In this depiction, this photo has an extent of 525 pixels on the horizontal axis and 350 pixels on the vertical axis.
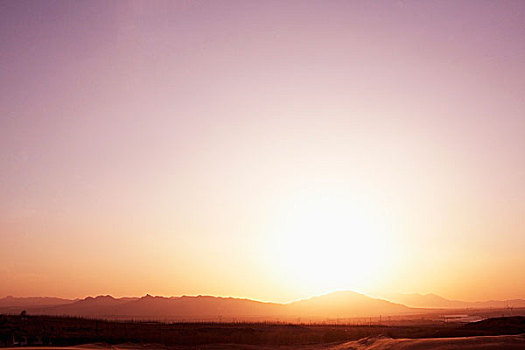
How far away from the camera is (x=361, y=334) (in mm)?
50844

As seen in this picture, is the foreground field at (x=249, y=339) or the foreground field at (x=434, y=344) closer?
the foreground field at (x=434, y=344)

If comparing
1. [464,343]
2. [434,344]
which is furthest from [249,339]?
[464,343]

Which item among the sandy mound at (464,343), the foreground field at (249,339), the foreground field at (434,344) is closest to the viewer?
the sandy mound at (464,343)

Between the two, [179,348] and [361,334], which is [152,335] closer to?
[179,348]

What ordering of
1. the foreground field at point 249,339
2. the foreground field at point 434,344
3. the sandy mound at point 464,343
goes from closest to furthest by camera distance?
the sandy mound at point 464,343 → the foreground field at point 434,344 → the foreground field at point 249,339

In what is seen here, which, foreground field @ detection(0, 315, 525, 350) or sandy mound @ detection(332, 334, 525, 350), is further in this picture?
foreground field @ detection(0, 315, 525, 350)

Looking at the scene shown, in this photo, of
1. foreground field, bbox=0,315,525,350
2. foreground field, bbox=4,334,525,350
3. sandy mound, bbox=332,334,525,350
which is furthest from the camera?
foreground field, bbox=0,315,525,350

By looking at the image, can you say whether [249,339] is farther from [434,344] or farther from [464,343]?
[464,343]

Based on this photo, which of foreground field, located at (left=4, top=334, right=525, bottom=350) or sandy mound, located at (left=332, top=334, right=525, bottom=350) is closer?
sandy mound, located at (left=332, top=334, right=525, bottom=350)

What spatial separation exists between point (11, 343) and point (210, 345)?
13353mm

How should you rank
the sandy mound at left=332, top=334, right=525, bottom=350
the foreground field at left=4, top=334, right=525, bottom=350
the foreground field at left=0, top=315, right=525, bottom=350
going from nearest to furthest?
the sandy mound at left=332, top=334, right=525, bottom=350 < the foreground field at left=4, top=334, right=525, bottom=350 < the foreground field at left=0, top=315, right=525, bottom=350

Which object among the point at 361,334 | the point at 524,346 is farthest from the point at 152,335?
the point at 524,346

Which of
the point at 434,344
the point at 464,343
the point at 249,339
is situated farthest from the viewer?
the point at 249,339

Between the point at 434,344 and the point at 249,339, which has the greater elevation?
the point at 434,344
